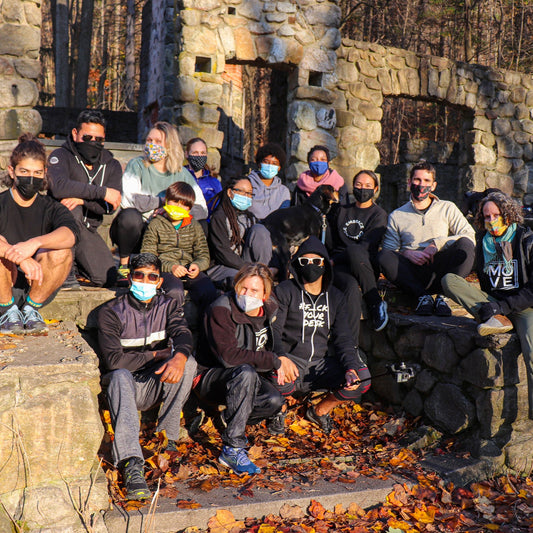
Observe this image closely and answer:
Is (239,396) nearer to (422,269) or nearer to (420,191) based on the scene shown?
(422,269)

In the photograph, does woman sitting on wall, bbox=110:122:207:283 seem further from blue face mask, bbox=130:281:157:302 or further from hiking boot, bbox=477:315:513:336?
hiking boot, bbox=477:315:513:336

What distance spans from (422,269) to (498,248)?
0.94 m

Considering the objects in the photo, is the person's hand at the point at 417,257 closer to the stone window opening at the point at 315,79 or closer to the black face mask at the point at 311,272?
the black face mask at the point at 311,272

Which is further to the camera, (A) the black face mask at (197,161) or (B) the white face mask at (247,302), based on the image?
(A) the black face mask at (197,161)

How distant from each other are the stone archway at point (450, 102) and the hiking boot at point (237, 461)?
19.6 feet

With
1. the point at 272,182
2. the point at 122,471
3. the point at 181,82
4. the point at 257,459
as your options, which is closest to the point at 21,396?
the point at 122,471

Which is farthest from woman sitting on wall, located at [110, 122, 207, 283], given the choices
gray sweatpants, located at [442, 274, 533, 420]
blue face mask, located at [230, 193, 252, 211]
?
gray sweatpants, located at [442, 274, 533, 420]

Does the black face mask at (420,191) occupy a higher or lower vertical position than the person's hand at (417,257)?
higher

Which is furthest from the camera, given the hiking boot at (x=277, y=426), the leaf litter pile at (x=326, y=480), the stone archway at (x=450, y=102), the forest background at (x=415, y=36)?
the forest background at (x=415, y=36)

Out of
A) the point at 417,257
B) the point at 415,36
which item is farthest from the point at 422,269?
the point at 415,36

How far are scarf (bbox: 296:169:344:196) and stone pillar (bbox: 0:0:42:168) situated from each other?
302 cm

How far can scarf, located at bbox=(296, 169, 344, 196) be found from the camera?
6.49 meters

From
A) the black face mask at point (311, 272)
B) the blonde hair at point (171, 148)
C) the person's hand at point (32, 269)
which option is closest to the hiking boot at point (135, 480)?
the person's hand at point (32, 269)

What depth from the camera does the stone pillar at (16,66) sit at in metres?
6.65
